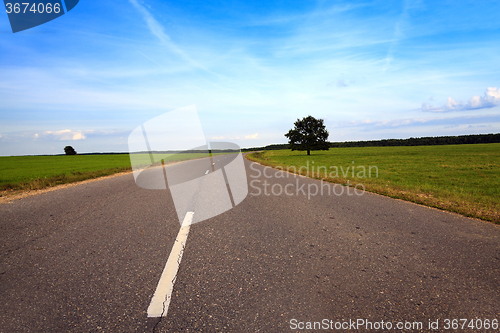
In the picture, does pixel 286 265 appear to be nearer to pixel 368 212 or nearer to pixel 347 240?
pixel 347 240

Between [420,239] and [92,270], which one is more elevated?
[92,270]

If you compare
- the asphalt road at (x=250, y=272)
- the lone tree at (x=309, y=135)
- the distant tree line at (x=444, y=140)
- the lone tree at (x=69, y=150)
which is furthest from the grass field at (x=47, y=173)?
the distant tree line at (x=444, y=140)

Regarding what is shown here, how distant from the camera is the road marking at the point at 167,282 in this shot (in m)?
2.38

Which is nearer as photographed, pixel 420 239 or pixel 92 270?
pixel 92 270

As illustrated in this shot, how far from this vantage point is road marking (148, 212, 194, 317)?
238 cm

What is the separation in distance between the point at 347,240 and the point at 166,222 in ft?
11.8

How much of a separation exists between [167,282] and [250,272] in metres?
0.99

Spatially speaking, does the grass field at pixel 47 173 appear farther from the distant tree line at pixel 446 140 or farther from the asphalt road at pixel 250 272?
Result: the distant tree line at pixel 446 140

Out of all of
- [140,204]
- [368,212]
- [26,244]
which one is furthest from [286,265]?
[140,204]

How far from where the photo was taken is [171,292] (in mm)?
2637

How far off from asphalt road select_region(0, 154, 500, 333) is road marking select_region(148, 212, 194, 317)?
0.25 feet

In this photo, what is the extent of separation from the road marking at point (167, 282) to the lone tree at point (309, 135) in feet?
173

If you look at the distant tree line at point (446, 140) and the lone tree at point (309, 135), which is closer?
the lone tree at point (309, 135)

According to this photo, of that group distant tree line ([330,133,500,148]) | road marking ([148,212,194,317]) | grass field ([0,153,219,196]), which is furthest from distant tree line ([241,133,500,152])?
road marking ([148,212,194,317])
